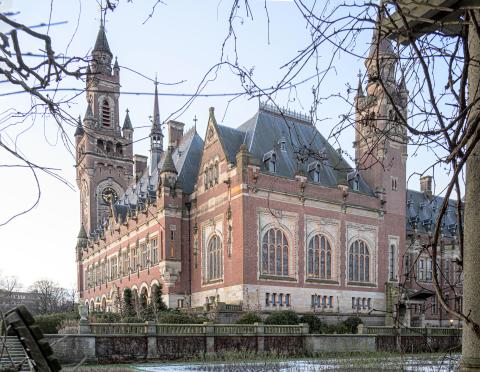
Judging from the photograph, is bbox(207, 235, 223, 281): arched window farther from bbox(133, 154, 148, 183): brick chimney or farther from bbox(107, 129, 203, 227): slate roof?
bbox(133, 154, 148, 183): brick chimney

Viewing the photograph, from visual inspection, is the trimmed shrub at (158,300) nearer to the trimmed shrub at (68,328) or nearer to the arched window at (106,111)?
the trimmed shrub at (68,328)

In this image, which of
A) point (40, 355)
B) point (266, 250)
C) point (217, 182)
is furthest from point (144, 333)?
point (40, 355)

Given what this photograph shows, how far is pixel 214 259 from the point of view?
34.6 metres

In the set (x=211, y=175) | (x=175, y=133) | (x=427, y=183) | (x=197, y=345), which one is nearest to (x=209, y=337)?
Result: (x=197, y=345)

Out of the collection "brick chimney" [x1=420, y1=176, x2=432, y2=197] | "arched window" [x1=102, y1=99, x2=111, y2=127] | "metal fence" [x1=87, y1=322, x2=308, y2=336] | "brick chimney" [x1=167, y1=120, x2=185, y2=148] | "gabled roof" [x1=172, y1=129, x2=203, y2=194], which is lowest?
"metal fence" [x1=87, y1=322, x2=308, y2=336]

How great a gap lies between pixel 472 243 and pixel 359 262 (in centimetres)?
3531

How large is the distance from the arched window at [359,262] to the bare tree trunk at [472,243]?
34.3m

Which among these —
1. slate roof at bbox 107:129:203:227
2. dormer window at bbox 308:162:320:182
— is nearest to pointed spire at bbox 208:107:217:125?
slate roof at bbox 107:129:203:227

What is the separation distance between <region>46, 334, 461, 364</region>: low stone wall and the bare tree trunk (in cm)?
1747

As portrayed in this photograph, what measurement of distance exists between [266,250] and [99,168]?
113ft

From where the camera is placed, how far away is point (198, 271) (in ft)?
118

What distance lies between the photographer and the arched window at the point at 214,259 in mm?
33719

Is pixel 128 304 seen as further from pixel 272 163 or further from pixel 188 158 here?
pixel 272 163

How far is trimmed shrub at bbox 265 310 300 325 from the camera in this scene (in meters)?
28.8
